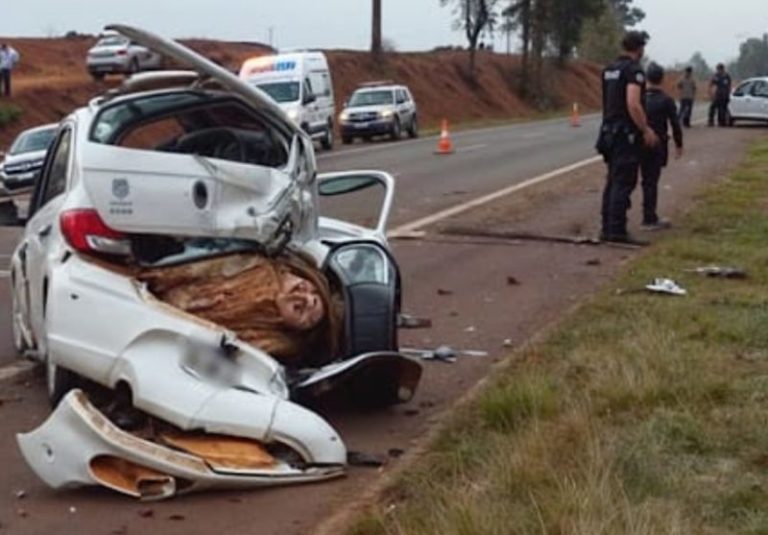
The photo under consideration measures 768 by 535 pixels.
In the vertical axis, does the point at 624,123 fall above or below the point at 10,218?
above

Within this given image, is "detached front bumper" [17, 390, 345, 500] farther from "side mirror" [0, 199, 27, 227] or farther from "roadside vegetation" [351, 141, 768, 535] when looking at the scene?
"side mirror" [0, 199, 27, 227]

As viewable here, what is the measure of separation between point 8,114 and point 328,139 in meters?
9.25

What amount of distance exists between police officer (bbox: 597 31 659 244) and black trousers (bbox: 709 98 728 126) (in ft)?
108

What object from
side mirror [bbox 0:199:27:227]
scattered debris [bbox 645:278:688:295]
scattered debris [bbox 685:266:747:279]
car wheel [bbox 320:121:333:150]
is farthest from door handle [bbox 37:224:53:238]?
car wheel [bbox 320:121:333:150]

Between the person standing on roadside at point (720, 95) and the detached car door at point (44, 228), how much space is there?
126ft

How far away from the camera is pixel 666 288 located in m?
11.6

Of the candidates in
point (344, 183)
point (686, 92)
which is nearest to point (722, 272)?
point (344, 183)

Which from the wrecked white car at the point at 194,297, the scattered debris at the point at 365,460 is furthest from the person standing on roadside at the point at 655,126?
the scattered debris at the point at 365,460

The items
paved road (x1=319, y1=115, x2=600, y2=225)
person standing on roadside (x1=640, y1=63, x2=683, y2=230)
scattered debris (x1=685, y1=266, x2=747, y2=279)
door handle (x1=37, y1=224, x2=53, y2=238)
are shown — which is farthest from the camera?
→ paved road (x1=319, y1=115, x2=600, y2=225)

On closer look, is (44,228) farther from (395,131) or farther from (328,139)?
(395,131)

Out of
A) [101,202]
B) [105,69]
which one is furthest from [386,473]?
[105,69]

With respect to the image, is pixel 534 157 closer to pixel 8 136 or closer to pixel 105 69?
pixel 8 136

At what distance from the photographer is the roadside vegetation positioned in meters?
5.52

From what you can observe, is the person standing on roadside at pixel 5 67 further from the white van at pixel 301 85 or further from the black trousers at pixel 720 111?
the black trousers at pixel 720 111
